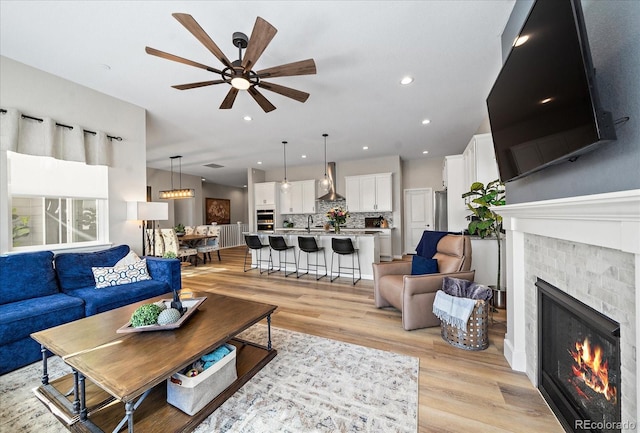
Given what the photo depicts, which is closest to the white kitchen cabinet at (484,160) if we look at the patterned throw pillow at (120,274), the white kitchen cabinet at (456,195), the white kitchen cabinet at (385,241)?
the white kitchen cabinet at (456,195)

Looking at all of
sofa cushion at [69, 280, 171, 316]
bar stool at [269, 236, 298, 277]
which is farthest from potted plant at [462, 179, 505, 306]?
sofa cushion at [69, 280, 171, 316]

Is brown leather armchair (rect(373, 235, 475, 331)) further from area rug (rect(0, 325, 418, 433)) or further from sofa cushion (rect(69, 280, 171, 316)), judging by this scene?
sofa cushion (rect(69, 280, 171, 316))

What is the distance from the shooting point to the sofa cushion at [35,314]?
200 cm

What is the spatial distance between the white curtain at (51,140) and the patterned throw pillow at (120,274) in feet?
4.49

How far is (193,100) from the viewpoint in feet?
11.4

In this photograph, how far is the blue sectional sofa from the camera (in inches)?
81.1

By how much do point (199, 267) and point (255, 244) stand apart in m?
1.98

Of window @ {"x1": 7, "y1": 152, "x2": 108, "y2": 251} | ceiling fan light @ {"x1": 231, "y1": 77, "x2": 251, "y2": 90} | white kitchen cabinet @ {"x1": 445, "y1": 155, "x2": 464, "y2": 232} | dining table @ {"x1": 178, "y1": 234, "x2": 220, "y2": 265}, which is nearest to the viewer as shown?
ceiling fan light @ {"x1": 231, "y1": 77, "x2": 251, "y2": 90}

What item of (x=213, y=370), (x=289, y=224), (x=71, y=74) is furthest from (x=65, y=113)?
(x=289, y=224)

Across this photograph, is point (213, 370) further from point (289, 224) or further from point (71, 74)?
point (289, 224)

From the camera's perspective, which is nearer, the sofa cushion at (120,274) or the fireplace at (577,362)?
the fireplace at (577,362)

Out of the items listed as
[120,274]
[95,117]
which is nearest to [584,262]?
[120,274]

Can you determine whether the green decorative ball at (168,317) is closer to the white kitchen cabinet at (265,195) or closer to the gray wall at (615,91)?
the gray wall at (615,91)

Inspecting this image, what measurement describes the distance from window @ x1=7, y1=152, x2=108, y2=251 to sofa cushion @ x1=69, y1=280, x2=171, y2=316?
2.89 ft
